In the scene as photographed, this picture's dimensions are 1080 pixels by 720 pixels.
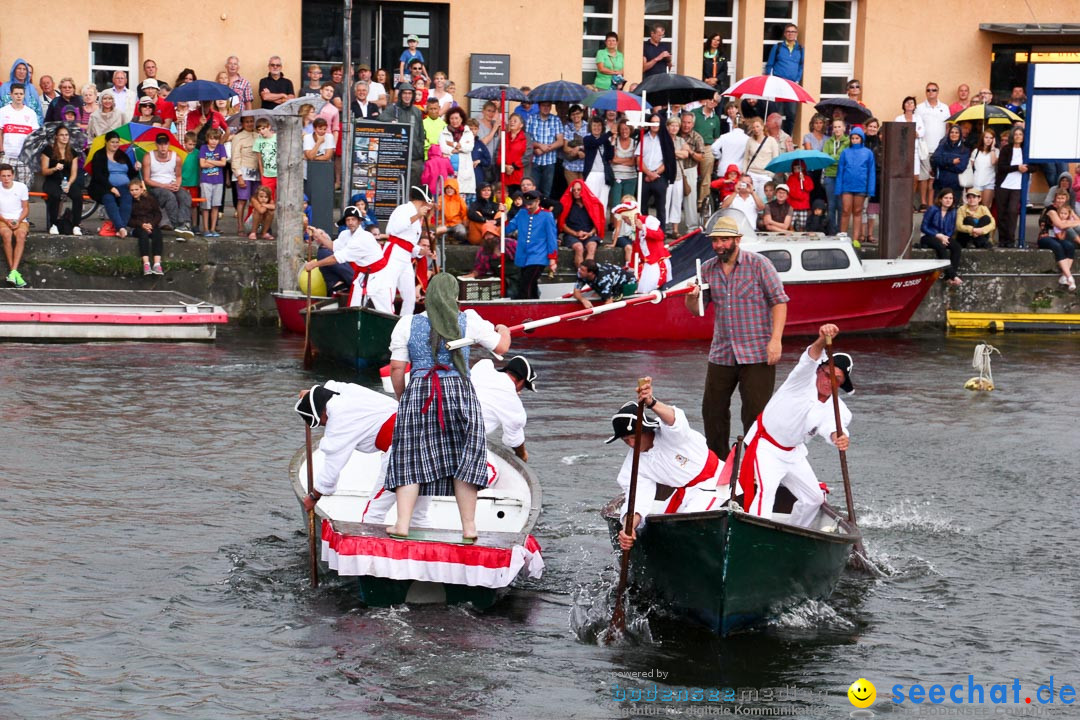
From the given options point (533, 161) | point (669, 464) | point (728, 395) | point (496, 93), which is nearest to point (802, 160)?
point (533, 161)

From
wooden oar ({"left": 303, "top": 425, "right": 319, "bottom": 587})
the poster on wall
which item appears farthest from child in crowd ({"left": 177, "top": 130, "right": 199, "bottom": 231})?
wooden oar ({"left": 303, "top": 425, "right": 319, "bottom": 587})

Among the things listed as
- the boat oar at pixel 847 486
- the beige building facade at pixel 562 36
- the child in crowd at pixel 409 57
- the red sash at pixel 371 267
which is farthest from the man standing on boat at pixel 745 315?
the beige building facade at pixel 562 36

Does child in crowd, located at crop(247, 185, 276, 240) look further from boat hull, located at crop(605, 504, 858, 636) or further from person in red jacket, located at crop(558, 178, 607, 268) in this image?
boat hull, located at crop(605, 504, 858, 636)

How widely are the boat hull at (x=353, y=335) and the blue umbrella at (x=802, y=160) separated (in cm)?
736

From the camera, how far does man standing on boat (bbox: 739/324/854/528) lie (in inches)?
407

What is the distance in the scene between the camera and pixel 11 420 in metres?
16.5

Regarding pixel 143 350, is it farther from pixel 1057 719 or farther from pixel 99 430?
pixel 1057 719

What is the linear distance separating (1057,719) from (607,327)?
1454 cm

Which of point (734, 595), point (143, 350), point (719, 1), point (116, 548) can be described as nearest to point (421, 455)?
point (734, 595)

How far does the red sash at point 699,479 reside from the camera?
10.3m

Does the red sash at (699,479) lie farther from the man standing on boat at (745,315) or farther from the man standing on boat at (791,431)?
the man standing on boat at (745,315)

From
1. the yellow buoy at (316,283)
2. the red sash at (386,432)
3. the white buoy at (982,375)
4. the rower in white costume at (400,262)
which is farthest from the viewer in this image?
the yellow buoy at (316,283)

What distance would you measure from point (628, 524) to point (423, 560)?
1.29m

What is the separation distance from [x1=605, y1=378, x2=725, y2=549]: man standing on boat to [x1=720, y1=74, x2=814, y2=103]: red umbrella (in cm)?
1517
